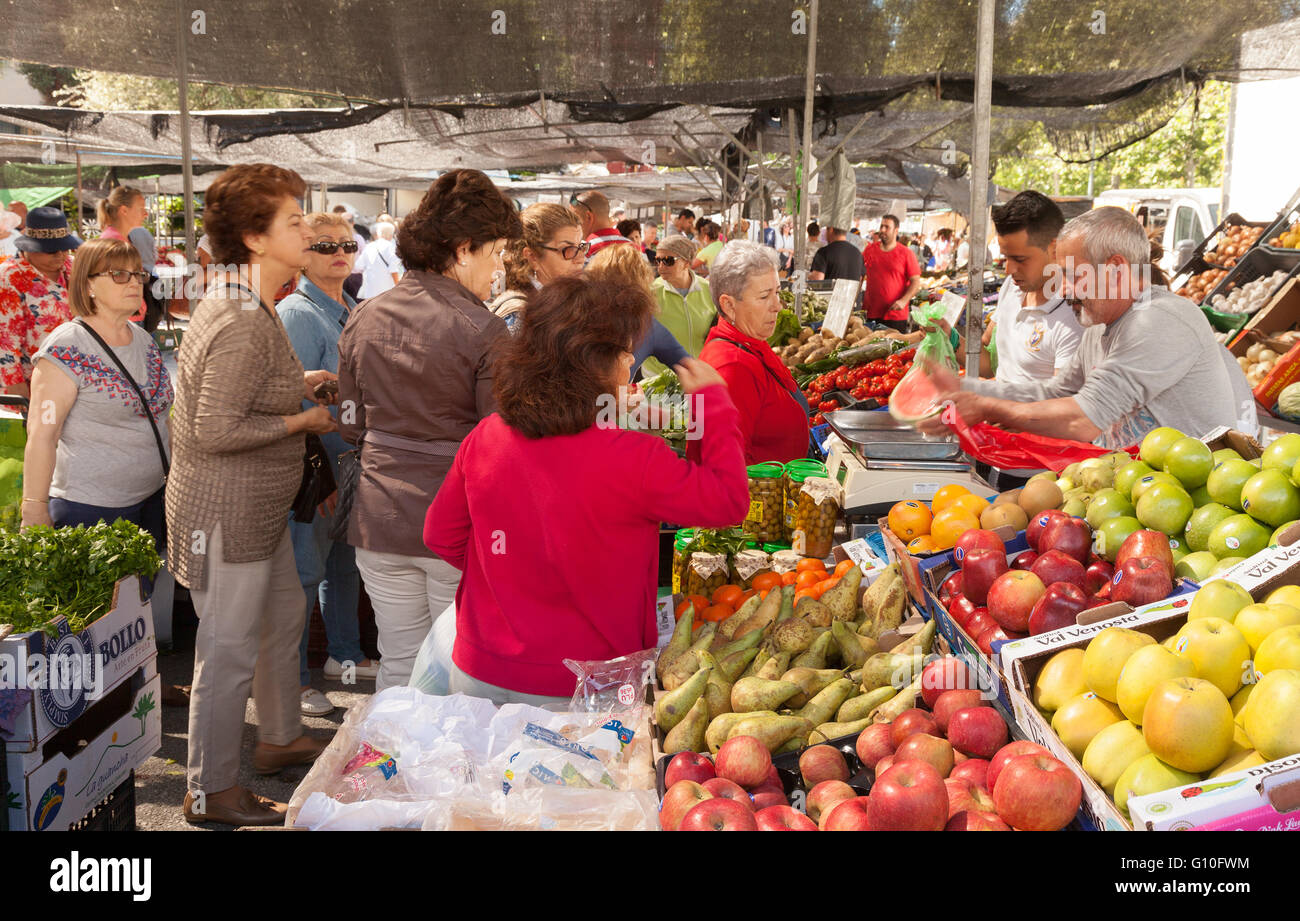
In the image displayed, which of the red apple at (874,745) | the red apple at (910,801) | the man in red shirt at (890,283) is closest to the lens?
the red apple at (910,801)

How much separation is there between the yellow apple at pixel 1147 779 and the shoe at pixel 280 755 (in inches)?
123

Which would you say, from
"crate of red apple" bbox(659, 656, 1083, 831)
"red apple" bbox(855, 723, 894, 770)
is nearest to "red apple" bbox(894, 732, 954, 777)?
"crate of red apple" bbox(659, 656, 1083, 831)

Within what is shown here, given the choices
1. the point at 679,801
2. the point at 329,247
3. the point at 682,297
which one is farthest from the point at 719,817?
the point at 682,297

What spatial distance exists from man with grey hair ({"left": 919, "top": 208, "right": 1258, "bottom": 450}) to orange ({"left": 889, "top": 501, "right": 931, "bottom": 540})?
524 mm

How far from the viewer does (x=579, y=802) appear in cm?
207

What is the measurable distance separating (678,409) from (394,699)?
209 cm

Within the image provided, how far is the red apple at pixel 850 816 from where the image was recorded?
188 centimetres

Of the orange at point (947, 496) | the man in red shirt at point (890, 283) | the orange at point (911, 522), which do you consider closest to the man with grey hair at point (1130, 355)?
the orange at point (947, 496)

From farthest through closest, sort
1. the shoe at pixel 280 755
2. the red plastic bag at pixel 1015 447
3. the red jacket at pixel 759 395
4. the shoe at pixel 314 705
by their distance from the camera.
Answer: the shoe at pixel 314 705, the red jacket at pixel 759 395, the shoe at pixel 280 755, the red plastic bag at pixel 1015 447

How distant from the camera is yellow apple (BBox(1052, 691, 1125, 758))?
2.00m

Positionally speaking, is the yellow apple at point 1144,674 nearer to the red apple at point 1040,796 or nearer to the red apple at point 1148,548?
the red apple at point 1040,796

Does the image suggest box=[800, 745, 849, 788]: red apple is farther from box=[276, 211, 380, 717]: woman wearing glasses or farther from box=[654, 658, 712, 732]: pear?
box=[276, 211, 380, 717]: woman wearing glasses

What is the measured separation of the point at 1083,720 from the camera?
2.01 meters

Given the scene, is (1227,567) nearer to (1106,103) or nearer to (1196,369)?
(1196,369)
